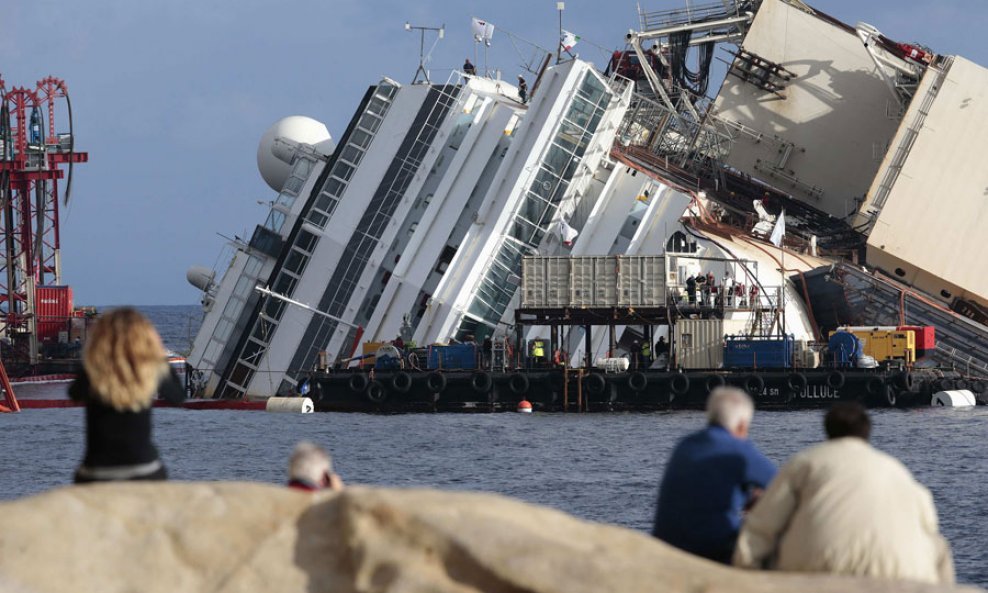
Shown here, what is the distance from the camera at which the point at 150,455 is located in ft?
33.0

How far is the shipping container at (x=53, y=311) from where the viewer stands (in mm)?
90250

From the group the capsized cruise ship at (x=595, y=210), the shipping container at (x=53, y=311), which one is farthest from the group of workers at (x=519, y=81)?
the shipping container at (x=53, y=311)

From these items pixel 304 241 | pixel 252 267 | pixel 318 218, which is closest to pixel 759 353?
pixel 318 218

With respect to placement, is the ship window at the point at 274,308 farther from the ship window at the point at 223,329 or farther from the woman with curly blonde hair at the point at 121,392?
the woman with curly blonde hair at the point at 121,392

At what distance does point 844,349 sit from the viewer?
5219 cm

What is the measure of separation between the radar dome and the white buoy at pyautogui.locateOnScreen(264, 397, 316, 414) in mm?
14680

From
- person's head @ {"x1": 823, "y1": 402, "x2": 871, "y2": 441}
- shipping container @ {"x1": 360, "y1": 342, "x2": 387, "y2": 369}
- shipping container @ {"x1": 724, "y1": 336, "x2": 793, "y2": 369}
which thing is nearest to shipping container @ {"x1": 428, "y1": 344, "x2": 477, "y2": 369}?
shipping container @ {"x1": 360, "y1": 342, "x2": 387, "y2": 369}

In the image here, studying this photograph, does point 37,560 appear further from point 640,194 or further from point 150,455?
point 640,194

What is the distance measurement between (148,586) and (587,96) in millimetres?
51404

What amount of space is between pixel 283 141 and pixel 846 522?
200ft

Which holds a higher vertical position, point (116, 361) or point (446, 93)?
point (446, 93)

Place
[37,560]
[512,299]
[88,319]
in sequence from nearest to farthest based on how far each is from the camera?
[37,560]
[512,299]
[88,319]

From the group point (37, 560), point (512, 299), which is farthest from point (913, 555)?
point (512, 299)

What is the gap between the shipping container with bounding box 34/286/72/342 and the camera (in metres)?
90.2
